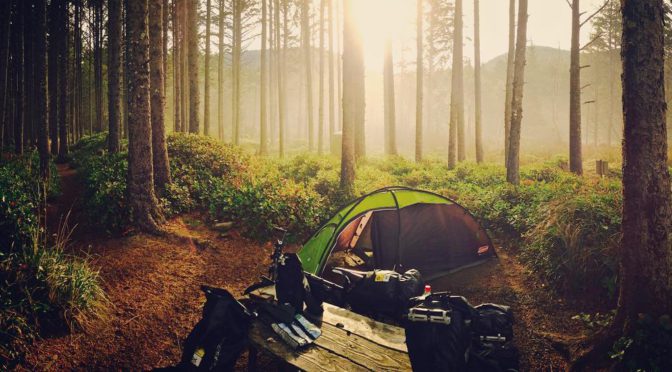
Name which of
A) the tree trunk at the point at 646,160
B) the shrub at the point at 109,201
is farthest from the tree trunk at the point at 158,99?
the tree trunk at the point at 646,160

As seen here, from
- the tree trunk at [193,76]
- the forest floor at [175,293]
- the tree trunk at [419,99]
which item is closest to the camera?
the forest floor at [175,293]

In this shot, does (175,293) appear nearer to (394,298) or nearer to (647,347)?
(394,298)

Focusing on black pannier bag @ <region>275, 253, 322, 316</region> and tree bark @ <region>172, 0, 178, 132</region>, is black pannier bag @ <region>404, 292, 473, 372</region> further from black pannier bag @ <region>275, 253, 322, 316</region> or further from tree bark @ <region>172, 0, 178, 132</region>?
tree bark @ <region>172, 0, 178, 132</region>

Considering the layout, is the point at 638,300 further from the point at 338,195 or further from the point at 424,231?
the point at 338,195

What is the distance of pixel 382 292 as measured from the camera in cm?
493

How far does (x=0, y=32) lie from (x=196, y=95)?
12.8 metres

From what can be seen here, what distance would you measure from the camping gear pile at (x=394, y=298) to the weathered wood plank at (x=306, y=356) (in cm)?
9

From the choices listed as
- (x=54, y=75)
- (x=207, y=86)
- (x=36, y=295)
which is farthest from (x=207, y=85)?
(x=36, y=295)

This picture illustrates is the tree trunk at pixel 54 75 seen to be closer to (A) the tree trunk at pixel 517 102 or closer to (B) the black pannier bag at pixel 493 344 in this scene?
(A) the tree trunk at pixel 517 102

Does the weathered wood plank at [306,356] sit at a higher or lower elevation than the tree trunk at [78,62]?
lower

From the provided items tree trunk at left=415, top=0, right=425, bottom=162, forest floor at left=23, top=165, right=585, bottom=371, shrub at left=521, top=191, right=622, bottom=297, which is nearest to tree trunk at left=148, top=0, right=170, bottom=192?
forest floor at left=23, top=165, right=585, bottom=371

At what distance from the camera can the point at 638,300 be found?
4.26m

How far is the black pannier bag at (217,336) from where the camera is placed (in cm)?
374

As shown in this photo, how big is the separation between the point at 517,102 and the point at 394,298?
33.7ft
